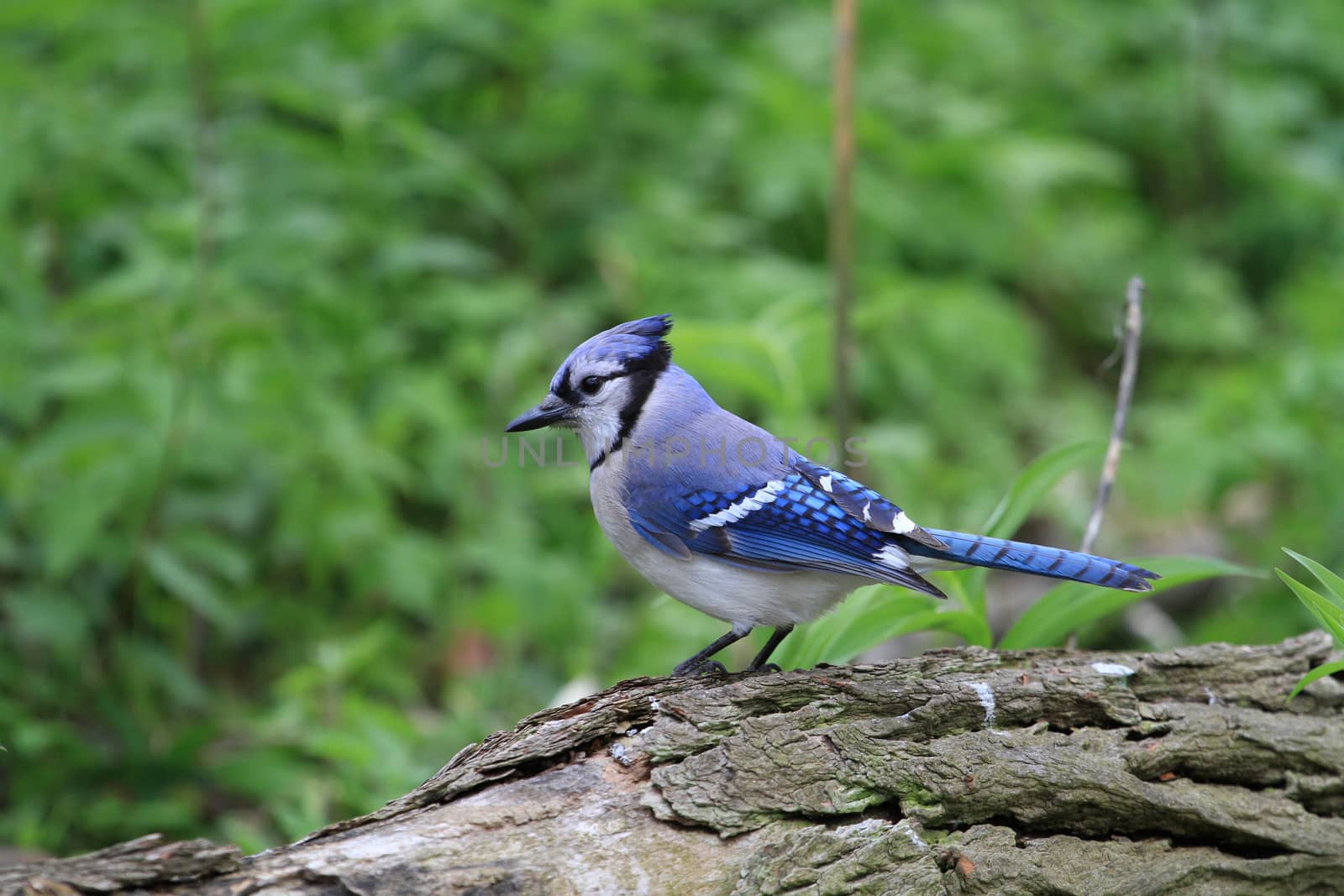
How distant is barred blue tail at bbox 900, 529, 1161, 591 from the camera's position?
7.66ft

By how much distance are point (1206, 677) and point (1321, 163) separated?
5180 millimetres

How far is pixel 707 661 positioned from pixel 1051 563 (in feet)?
2.48

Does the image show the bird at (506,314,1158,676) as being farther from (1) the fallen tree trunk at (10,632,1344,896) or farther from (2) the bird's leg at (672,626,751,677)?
(1) the fallen tree trunk at (10,632,1344,896)

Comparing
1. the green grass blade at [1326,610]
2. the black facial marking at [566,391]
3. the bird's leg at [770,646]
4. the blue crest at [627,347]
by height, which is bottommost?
the bird's leg at [770,646]

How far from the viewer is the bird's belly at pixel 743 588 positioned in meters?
2.58

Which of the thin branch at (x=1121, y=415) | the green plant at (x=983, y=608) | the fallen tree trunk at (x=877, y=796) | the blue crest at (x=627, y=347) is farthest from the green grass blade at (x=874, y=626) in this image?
the blue crest at (x=627, y=347)

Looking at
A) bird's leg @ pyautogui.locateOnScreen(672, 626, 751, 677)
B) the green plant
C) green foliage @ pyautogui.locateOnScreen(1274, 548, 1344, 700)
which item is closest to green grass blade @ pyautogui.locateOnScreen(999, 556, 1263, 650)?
the green plant

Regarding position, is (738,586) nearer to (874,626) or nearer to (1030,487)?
(874,626)

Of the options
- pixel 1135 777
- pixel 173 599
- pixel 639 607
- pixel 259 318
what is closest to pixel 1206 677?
pixel 1135 777

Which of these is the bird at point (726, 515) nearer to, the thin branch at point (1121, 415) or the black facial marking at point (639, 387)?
the black facial marking at point (639, 387)

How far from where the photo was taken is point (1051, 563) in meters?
2.35

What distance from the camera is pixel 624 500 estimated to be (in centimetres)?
271

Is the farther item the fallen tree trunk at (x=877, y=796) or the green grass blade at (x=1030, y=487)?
the green grass blade at (x=1030, y=487)

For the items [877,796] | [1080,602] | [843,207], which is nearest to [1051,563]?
[1080,602]
